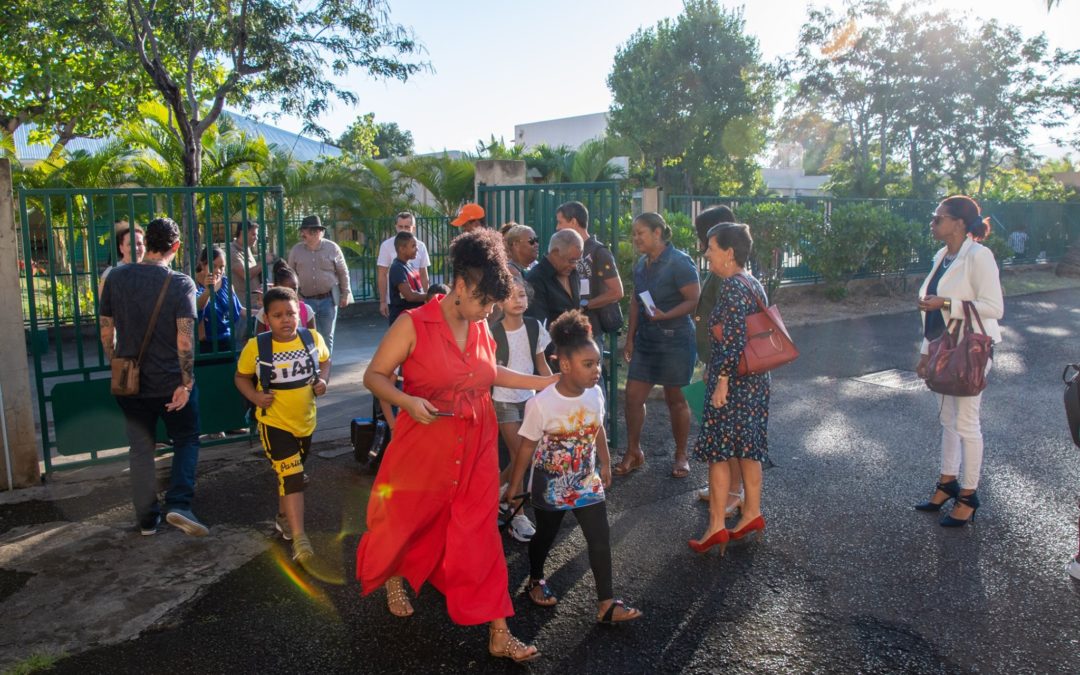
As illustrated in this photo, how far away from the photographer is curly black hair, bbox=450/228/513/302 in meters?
3.40

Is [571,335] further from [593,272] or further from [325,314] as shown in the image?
[325,314]

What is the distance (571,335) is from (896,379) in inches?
266

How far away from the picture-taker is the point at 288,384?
4598mm

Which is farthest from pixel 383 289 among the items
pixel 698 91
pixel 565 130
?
pixel 565 130

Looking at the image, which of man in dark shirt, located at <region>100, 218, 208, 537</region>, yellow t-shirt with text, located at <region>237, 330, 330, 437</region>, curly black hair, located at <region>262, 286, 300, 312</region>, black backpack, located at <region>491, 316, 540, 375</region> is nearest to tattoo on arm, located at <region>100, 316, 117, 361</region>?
man in dark shirt, located at <region>100, 218, 208, 537</region>

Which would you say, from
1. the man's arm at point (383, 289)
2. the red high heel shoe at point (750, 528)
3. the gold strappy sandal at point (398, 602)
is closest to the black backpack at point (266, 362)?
the gold strappy sandal at point (398, 602)

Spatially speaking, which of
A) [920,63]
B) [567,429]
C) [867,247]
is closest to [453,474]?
[567,429]

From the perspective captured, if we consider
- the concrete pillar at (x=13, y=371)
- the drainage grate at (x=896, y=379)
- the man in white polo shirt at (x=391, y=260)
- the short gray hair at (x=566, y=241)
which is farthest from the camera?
the drainage grate at (x=896, y=379)

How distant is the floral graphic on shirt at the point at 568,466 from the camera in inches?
149

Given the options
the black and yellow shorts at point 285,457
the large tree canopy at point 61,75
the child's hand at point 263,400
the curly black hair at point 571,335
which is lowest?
the black and yellow shorts at point 285,457

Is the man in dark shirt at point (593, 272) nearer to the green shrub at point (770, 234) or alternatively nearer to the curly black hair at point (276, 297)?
the curly black hair at point (276, 297)

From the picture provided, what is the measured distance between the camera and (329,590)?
4219mm

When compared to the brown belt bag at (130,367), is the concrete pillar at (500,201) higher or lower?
higher

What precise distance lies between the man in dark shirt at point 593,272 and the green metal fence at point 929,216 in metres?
8.42
